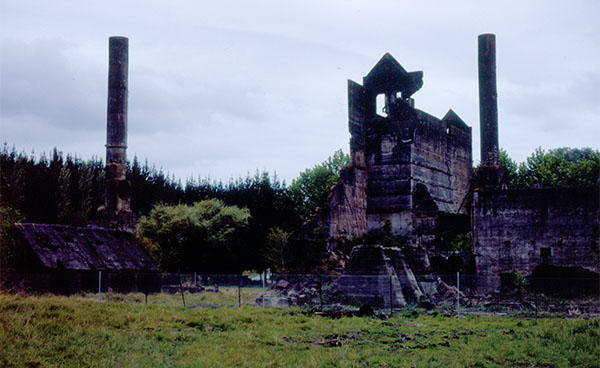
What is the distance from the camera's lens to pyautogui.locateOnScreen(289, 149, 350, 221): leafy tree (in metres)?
62.7

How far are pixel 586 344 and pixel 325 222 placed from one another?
67.8 feet

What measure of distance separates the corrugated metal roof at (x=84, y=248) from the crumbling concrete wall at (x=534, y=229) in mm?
16897

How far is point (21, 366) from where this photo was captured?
13750 millimetres

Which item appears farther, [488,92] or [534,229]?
[488,92]

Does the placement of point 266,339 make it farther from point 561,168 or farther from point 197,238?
point 561,168

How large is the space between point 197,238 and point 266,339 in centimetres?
3479

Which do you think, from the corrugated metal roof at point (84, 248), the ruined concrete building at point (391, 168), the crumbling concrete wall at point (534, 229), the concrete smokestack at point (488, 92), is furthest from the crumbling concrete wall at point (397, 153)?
the corrugated metal roof at point (84, 248)

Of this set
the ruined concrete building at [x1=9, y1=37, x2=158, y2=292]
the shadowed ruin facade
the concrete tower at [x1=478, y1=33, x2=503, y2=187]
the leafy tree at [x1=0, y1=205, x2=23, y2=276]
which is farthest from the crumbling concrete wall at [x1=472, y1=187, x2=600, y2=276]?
the leafy tree at [x1=0, y1=205, x2=23, y2=276]

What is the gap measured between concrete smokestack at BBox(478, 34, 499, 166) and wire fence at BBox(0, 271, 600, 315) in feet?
32.9

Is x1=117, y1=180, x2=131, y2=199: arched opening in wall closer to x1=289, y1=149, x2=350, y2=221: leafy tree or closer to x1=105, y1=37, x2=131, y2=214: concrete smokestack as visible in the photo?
x1=105, y1=37, x2=131, y2=214: concrete smokestack

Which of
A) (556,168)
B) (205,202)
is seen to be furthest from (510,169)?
(205,202)

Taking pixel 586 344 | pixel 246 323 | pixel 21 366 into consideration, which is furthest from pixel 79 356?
pixel 586 344

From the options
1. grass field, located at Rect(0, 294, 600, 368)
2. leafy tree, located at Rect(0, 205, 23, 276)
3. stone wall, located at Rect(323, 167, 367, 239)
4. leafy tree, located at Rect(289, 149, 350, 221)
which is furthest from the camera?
leafy tree, located at Rect(289, 149, 350, 221)

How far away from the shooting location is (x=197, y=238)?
169 ft
